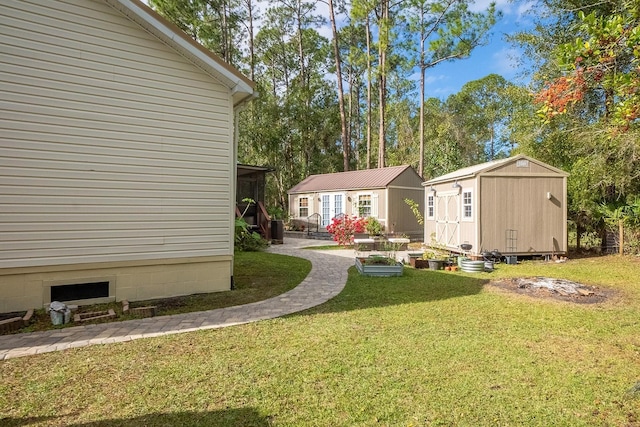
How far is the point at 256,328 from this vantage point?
4.43 meters

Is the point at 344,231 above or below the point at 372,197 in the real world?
below

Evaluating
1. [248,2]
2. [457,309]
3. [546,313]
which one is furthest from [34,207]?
[248,2]

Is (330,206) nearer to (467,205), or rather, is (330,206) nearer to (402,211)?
(402,211)

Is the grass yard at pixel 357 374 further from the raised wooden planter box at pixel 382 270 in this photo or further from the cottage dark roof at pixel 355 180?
the cottage dark roof at pixel 355 180

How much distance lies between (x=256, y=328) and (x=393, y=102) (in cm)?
3355

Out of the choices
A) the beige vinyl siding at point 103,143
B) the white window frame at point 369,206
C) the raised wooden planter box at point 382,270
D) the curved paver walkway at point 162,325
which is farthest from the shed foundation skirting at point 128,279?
the white window frame at point 369,206

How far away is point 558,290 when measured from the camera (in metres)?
6.34

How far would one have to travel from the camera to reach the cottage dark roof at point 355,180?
17.1 metres

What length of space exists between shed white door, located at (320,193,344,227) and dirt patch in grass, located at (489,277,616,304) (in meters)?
12.0

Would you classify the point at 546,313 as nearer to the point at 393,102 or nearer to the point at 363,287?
the point at 363,287

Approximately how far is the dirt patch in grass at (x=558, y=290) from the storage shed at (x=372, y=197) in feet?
31.7

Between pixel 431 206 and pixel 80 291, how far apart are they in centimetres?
1127

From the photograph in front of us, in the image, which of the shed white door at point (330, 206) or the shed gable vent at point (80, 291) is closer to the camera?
the shed gable vent at point (80, 291)

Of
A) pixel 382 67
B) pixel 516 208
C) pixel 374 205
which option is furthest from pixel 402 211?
pixel 382 67
